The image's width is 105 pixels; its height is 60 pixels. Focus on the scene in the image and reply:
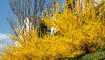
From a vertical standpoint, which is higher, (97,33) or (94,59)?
(97,33)

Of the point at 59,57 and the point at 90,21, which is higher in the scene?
the point at 90,21

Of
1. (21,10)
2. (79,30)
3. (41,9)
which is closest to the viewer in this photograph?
(79,30)

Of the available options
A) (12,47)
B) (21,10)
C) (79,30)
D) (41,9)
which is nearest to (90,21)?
(79,30)

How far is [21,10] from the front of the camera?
11641mm

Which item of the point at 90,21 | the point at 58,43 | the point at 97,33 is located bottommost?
the point at 58,43

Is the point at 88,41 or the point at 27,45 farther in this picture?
the point at 27,45

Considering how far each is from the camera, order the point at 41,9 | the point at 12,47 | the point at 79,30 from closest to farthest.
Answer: the point at 79,30
the point at 12,47
the point at 41,9

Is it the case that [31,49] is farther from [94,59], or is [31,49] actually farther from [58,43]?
[94,59]

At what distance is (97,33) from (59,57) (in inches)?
62.9


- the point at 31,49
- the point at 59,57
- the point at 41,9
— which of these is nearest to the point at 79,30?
the point at 59,57

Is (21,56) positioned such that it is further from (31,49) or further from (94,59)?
(94,59)

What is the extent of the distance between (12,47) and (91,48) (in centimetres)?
302

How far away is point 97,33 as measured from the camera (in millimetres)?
4203

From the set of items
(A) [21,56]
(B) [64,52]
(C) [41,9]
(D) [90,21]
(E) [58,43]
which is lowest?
(A) [21,56]
